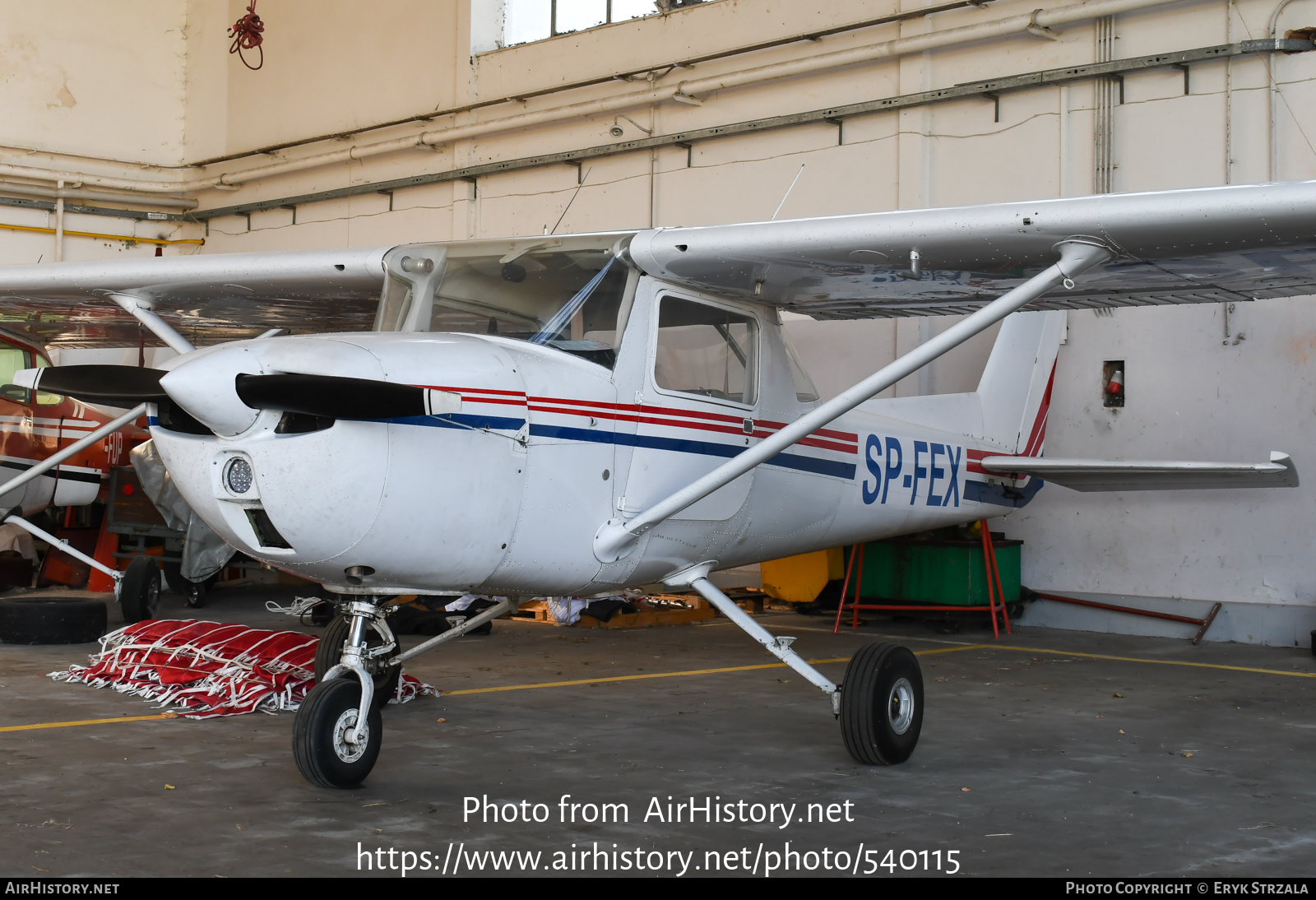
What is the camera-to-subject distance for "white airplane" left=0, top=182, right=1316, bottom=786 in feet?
12.9

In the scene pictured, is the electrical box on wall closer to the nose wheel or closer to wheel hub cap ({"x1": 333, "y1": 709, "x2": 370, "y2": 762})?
the nose wheel

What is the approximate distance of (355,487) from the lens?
394 cm

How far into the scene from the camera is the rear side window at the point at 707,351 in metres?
5.34

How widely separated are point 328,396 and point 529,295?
1.57 m

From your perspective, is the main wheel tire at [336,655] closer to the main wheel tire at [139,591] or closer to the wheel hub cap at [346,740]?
the wheel hub cap at [346,740]

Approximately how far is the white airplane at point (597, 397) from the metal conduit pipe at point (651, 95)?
13.7 ft

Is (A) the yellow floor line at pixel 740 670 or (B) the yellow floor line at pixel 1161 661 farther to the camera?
(B) the yellow floor line at pixel 1161 661

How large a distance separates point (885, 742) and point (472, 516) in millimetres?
1999

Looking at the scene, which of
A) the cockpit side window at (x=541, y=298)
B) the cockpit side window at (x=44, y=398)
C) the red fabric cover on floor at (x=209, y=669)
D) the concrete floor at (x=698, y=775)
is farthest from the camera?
the cockpit side window at (x=44, y=398)

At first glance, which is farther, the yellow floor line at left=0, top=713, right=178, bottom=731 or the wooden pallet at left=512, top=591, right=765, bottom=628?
the wooden pallet at left=512, top=591, right=765, bottom=628

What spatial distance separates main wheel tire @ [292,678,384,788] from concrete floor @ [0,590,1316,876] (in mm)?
100

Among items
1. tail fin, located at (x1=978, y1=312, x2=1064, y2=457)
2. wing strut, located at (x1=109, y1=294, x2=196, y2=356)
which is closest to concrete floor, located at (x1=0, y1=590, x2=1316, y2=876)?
tail fin, located at (x1=978, y1=312, x2=1064, y2=457)

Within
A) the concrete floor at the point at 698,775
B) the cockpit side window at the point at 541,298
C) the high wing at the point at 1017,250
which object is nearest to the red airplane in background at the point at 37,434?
the concrete floor at the point at 698,775
